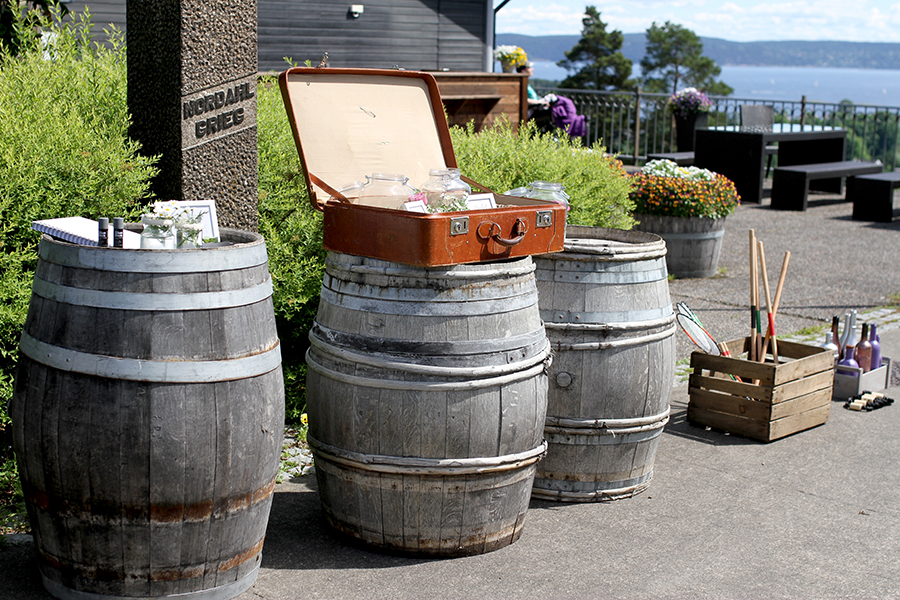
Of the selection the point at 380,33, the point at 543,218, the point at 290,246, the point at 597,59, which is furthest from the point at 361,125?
the point at 597,59

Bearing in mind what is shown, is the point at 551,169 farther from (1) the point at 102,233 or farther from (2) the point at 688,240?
(1) the point at 102,233

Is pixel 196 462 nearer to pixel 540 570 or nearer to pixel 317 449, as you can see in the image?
pixel 317 449

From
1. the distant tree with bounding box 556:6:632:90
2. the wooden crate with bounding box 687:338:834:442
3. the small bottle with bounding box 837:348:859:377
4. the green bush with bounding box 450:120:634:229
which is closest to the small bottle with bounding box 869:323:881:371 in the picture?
the small bottle with bounding box 837:348:859:377

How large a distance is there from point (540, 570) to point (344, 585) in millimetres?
705

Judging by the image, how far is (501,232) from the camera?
3.38m

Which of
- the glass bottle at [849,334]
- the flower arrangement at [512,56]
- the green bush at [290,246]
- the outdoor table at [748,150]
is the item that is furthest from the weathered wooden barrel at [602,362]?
the outdoor table at [748,150]

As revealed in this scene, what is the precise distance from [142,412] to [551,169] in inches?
152

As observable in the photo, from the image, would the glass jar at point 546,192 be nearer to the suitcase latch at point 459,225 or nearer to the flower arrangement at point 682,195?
the suitcase latch at point 459,225

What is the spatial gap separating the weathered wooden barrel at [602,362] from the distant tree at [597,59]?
5200 centimetres

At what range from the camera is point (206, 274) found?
281 centimetres

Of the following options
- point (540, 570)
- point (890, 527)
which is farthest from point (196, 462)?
point (890, 527)

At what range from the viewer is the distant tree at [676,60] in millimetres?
69875

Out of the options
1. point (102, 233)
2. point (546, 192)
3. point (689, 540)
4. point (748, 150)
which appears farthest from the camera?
point (748, 150)

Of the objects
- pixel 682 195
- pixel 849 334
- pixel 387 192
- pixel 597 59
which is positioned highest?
pixel 597 59
